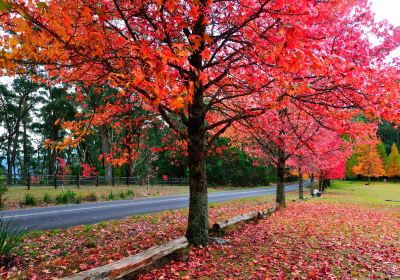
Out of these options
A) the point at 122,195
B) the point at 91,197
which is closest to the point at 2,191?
the point at 91,197

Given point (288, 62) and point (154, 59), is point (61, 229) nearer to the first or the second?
point (154, 59)

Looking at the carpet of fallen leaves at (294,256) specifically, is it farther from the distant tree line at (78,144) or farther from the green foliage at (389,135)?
the green foliage at (389,135)

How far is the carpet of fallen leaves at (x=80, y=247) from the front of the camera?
5598mm

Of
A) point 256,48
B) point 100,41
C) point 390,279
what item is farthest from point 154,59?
point 390,279

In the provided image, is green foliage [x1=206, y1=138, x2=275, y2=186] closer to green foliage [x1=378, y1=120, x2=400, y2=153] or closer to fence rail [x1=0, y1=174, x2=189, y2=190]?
fence rail [x1=0, y1=174, x2=189, y2=190]

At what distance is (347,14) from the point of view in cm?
777

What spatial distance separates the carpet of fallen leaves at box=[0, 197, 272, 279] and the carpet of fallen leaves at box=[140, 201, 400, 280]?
1.39 meters

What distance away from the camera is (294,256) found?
22.9ft

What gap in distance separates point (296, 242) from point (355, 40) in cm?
529

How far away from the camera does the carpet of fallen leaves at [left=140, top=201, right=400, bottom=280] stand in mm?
5746

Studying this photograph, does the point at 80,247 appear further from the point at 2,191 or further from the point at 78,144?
the point at 78,144

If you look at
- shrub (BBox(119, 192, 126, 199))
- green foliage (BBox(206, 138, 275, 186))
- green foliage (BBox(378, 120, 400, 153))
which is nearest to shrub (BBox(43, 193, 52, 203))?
shrub (BBox(119, 192, 126, 199))

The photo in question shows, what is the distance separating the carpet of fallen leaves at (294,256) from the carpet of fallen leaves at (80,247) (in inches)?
54.6

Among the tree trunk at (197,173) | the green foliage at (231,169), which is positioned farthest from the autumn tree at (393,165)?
the tree trunk at (197,173)
